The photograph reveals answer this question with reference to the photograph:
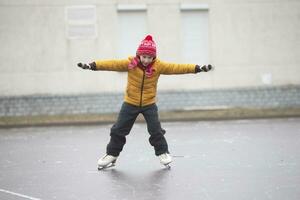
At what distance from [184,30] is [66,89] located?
367 centimetres

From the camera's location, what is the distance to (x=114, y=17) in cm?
2070

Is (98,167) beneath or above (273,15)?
beneath

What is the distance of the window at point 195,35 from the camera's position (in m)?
21.1

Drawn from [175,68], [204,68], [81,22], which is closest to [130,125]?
[175,68]

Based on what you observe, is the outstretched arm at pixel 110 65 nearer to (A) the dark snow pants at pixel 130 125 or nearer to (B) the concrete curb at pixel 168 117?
(A) the dark snow pants at pixel 130 125

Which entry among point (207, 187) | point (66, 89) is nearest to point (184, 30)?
point (66, 89)

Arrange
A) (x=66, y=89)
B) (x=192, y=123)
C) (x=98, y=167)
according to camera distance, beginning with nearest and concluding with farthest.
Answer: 1. (x=98, y=167)
2. (x=192, y=123)
3. (x=66, y=89)

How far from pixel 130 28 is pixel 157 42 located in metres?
0.85

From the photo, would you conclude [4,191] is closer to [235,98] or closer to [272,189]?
[272,189]

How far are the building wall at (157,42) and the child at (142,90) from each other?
10.6 meters

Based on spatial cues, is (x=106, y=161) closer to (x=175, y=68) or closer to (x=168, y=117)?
(x=175, y=68)

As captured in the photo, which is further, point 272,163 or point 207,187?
point 272,163

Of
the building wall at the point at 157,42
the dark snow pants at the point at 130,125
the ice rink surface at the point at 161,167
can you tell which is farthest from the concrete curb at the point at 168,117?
the dark snow pants at the point at 130,125

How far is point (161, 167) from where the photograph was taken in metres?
10.2
